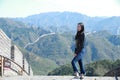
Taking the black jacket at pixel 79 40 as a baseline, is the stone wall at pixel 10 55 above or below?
above

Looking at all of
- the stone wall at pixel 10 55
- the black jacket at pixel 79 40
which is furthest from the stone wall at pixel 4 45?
the black jacket at pixel 79 40

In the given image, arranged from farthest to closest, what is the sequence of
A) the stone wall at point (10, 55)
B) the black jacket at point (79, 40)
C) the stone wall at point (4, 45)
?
the stone wall at point (4, 45) < the stone wall at point (10, 55) < the black jacket at point (79, 40)

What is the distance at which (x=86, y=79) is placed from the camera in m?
13.1

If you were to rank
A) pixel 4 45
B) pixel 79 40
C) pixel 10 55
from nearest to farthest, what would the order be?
pixel 79 40 < pixel 4 45 < pixel 10 55

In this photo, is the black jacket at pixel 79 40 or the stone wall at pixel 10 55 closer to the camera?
the black jacket at pixel 79 40

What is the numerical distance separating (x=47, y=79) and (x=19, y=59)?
12.0 meters

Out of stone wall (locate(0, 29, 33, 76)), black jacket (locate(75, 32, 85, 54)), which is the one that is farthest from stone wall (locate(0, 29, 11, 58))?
black jacket (locate(75, 32, 85, 54))

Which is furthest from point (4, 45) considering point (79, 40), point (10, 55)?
point (79, 40)

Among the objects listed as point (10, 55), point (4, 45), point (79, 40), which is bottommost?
point (79, 40)

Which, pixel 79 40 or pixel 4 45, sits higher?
pixel 4 45

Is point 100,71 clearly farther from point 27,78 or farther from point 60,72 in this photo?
point 27,78

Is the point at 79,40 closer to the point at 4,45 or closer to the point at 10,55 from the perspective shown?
the point at 4,45

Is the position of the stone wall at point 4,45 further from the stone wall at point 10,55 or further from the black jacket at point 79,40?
the black jacket at point 79,40

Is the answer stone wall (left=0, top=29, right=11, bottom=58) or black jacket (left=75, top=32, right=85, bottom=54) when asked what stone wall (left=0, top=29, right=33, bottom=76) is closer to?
stone wall (left=0, top=29, right=11, bottom=58)
